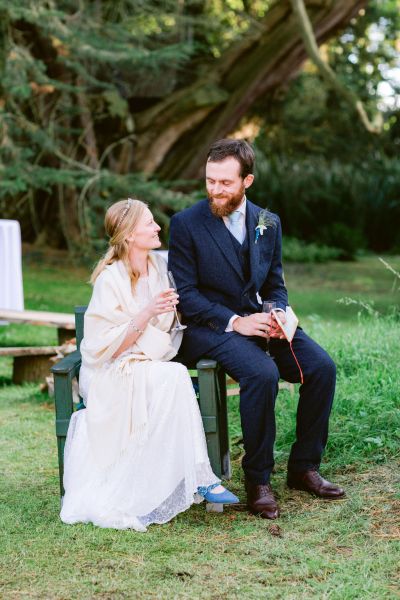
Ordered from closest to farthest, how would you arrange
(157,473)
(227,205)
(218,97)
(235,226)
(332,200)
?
(157,473) < (227,205) < (235,226) < (218,97) < (332,200)

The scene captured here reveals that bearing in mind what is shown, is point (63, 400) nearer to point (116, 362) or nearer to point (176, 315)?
point (116, 362)

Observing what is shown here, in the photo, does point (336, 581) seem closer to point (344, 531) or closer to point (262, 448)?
point (344, 531)

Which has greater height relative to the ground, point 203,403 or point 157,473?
point 203,403

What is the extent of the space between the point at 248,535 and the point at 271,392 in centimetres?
63

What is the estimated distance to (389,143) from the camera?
71.9 feet

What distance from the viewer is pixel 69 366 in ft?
14.3

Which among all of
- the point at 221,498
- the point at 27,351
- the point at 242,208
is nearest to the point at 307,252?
the point at 27,351

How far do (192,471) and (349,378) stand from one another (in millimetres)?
2153

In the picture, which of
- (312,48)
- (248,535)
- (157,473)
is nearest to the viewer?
(248,535)

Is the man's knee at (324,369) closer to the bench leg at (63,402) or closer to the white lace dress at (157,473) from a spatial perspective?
the white lace dress at (157,473)

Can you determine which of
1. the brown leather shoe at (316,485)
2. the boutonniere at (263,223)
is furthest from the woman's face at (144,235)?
the brown leather shoe at (316,485)

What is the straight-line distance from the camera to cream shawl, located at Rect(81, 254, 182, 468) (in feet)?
13.8

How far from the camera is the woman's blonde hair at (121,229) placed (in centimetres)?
441

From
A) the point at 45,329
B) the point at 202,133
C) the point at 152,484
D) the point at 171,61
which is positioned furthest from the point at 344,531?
the point at 202,133
